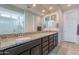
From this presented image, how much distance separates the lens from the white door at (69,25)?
2.43m

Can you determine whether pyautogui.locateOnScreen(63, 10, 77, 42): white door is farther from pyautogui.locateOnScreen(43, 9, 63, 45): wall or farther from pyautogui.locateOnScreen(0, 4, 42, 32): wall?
pyautogui.locateOnScreen(0, 4, 42, 32): wall

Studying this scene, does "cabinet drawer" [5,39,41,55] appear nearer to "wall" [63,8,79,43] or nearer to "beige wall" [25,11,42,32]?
"beige wall" [25,11,42,32]

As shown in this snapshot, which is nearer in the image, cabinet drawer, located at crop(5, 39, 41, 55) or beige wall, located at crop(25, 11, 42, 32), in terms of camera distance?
cabinet drawer, located at crop(5, 39, 41, 55)

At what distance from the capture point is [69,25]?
265cm

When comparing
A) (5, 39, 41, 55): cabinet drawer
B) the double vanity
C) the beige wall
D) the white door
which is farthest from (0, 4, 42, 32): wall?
the white door

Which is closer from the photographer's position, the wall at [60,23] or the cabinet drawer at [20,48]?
the cabinet drawer at [20,48]

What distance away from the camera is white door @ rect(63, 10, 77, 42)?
243cm

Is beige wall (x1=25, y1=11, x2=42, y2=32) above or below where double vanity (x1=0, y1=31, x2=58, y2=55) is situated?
above

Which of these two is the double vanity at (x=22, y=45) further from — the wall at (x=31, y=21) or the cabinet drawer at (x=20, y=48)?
the wall at (x=31, y=21)

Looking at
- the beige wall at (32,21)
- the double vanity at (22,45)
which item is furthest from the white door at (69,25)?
the beige wall at (32,21)

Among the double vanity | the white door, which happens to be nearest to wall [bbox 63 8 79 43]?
the white door

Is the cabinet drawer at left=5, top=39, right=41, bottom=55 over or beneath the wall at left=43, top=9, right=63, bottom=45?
beneath

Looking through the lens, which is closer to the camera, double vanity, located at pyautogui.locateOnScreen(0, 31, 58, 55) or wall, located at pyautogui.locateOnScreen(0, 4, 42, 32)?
double vanity, located at pyautogui.locateOnScreen(0, 31, 58, 55)
